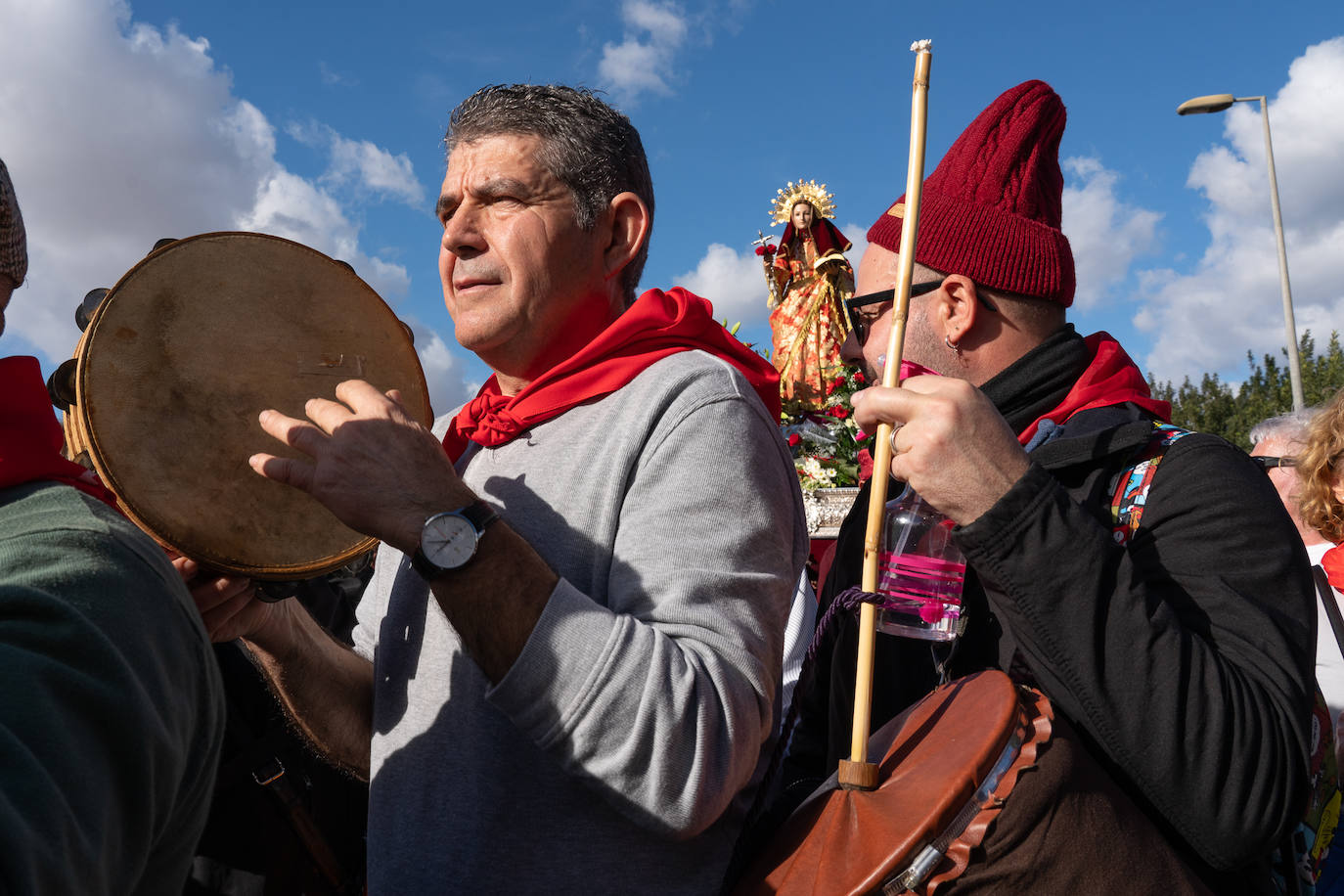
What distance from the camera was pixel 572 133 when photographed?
2119mm

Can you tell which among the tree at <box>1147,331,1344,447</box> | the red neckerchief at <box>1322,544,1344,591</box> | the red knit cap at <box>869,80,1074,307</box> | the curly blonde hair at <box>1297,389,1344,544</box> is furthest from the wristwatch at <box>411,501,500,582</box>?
A: the tree at <box>1147,331,1344,447</box>

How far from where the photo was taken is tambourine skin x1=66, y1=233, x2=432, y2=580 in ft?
5.32

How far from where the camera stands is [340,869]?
280cm

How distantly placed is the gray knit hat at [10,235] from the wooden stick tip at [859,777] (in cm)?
144

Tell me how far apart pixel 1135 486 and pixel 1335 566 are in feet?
7.41

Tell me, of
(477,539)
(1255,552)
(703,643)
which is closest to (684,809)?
(703,643)

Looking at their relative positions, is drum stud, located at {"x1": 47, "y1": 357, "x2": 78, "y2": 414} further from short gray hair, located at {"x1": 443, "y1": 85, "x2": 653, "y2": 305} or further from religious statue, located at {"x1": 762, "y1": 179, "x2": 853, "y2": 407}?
religious statue, located at {"x1": 762, "y1": 179, "x2": 853, "y2": 407}

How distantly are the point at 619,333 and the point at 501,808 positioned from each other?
883 millimetres

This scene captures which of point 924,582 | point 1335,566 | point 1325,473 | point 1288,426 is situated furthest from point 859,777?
point 1288,426

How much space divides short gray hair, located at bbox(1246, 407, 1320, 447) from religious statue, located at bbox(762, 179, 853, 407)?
2.45 meters

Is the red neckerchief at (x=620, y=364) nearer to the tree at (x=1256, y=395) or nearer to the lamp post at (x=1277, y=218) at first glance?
the lamp post at (x=1277, y=218)

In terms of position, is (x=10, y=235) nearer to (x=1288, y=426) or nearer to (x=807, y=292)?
(x=1288, y=426)

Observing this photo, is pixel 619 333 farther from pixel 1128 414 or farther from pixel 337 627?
pixel 337 627

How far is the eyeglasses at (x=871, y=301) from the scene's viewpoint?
2.23 metres
